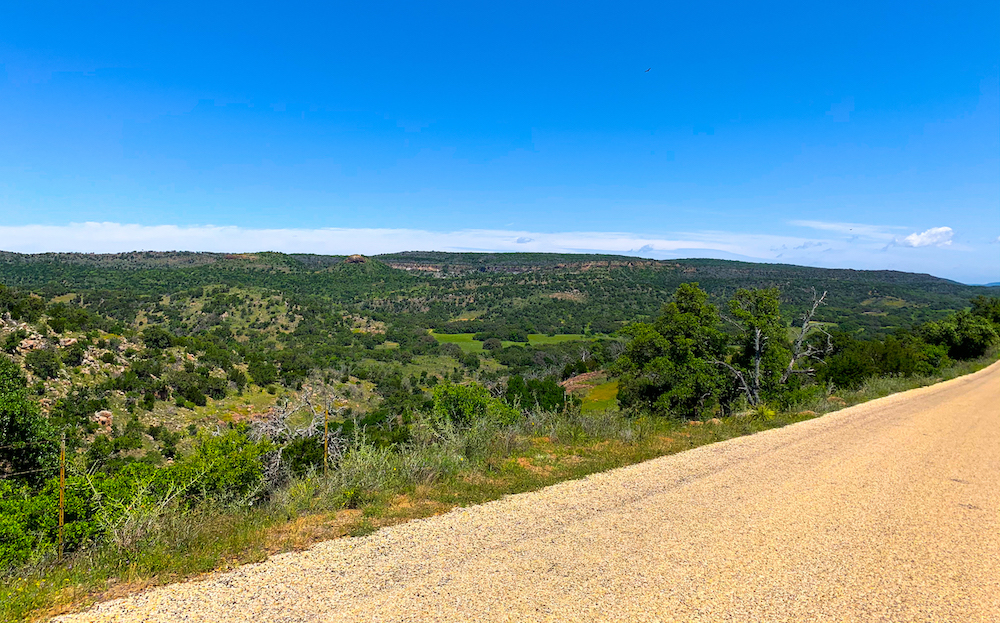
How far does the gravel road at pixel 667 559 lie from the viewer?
4074mm

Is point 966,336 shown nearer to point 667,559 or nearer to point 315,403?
point 667,559

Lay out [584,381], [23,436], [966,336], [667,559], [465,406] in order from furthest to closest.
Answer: [584,381], [966,336], [465,406], [23,436], [667,559]

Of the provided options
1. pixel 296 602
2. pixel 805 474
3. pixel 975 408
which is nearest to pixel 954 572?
pixel 805 474

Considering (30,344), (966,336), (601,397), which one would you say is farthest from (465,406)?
(966,336)

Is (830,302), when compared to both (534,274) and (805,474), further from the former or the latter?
(805,474)

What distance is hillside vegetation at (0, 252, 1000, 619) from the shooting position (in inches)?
227

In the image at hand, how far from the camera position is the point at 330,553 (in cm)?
510

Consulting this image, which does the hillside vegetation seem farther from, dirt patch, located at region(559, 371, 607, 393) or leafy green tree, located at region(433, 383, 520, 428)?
dirt patch, located at region(559, 371, 607, 393)

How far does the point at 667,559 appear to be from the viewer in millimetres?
4961

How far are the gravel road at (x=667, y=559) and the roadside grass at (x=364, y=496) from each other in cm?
37

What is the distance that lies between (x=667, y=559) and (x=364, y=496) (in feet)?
13.5

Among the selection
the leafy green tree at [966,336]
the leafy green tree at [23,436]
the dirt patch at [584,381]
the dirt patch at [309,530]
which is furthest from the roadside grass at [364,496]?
the leafy green tree at [966,336]

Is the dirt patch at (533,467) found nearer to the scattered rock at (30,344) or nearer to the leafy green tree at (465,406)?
the leafy green tree at (465,406)

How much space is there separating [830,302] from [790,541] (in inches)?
5409
